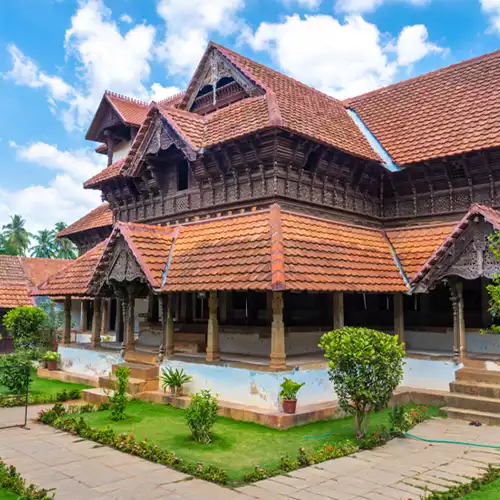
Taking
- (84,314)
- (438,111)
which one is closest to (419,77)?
(438,111)

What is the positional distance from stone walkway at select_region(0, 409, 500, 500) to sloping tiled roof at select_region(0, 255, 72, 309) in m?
15.4

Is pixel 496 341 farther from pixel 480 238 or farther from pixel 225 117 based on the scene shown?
pixel 225 117

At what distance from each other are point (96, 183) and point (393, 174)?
1002cm

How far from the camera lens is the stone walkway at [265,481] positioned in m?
5.89

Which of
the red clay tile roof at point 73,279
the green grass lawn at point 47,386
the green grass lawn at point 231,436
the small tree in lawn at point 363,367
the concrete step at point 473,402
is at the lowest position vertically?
the green grass lawn at point 47,386

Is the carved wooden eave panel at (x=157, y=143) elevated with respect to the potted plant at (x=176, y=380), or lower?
elevated

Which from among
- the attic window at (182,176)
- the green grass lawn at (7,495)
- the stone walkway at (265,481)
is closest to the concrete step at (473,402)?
the stone walkway at (265,481)

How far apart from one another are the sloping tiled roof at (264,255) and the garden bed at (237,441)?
255 cm

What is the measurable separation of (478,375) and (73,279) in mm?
11475

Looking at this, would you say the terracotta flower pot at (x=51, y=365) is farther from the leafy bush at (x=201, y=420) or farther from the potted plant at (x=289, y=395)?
the potted plant at (x=289, y=395)

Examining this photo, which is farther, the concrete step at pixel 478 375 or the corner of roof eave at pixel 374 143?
the corner of roof eave at pixel 374 143

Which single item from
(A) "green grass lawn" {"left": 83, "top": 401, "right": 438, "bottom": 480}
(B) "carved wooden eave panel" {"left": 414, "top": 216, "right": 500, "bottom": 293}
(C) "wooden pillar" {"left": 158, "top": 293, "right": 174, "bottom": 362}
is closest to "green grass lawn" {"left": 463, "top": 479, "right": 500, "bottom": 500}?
(A) "green grass lawn" {"left": 83, "top": 401, "right": 438, "bottom": 480}

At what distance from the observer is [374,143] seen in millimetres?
15398

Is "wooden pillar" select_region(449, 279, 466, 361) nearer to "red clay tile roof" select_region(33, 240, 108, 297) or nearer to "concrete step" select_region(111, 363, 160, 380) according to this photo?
"concrete step" select_region(111, 363, 160, 380)
